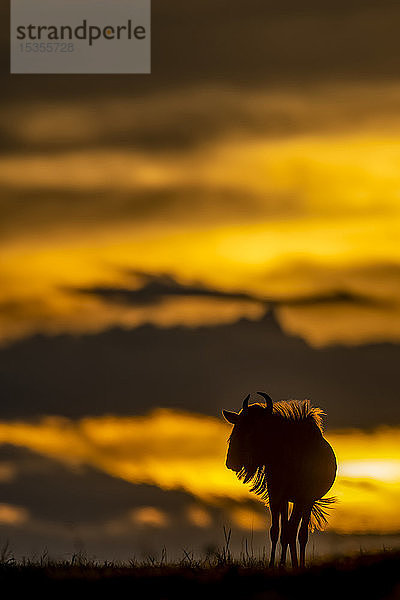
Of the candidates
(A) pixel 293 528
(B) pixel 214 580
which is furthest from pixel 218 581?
(A) pixel 293 528

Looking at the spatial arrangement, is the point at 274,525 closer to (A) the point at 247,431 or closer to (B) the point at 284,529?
(B) the point at 284,529

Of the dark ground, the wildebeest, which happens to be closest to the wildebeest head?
the wildebeest

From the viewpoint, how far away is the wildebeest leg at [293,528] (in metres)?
18.6

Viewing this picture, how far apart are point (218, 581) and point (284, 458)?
3.49 meters

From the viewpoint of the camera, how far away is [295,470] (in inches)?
742

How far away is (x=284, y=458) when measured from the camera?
18844 mm

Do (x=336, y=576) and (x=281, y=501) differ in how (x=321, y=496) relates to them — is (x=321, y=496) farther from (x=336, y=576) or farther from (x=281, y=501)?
(x=336, y=576)

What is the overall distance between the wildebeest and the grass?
1.19 m

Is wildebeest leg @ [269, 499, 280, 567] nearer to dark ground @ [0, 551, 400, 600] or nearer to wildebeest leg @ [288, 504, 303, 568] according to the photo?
wildebeest leg @ [288, 504, 303, 568]

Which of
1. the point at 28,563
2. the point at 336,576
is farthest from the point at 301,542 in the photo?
the point at 28,563

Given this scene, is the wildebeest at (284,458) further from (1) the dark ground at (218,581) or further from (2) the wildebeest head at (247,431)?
(1) the dark ground at (218,581)

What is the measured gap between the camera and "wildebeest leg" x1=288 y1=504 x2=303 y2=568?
18641 mm

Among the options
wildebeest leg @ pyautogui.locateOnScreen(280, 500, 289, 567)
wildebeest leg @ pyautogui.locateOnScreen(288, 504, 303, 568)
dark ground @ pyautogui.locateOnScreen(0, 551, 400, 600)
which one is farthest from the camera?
wildebeest leg @ pyautogui.locateOnScreen(288, 504, 303, 568)

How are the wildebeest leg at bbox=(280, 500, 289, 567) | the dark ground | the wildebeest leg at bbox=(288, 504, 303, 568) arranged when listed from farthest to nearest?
the wildebeest leg at bbox=(288, 504, 303, 568), the wildebeest leg at bbox=(280, 500, 289, 567), the dark ground
